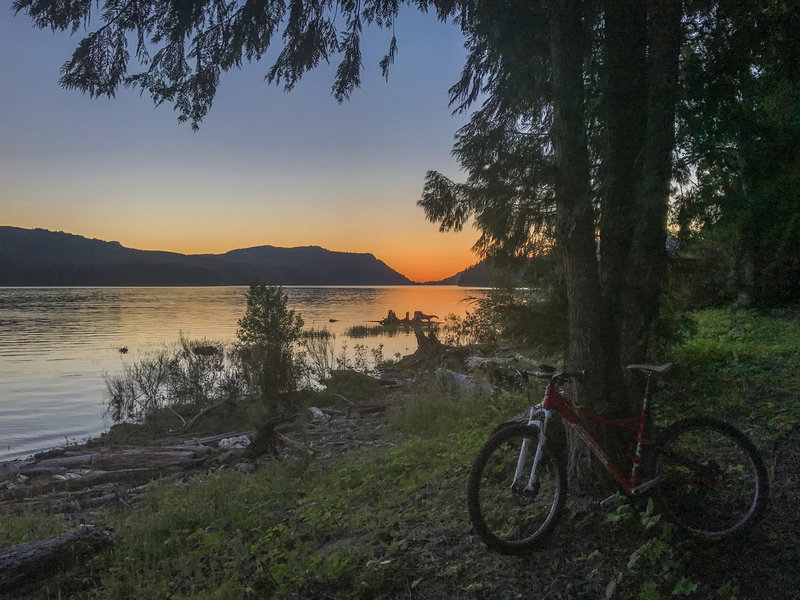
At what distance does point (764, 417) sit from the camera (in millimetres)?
6336

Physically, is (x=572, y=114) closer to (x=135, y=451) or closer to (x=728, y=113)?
(x=728, y=113)

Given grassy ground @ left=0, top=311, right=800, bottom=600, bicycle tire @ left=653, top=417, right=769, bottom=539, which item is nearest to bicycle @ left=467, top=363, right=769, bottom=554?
bicycle tire @ left=653, top=417, right=769, bottom=539

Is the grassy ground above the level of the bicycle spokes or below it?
below

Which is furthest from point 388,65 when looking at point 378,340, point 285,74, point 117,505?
point 378,340

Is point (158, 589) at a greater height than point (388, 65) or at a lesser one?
lesser

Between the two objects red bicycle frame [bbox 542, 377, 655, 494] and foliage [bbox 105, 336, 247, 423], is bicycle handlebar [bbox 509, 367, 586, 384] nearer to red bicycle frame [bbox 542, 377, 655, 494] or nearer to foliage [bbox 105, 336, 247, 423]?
red bicycle frame [bbox 542, 377, 655, 494]

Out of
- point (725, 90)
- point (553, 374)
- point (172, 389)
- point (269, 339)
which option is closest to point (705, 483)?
point (553, 374)

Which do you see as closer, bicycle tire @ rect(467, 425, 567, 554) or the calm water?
bicycle tire @ rect(467, 425, 567, 554)

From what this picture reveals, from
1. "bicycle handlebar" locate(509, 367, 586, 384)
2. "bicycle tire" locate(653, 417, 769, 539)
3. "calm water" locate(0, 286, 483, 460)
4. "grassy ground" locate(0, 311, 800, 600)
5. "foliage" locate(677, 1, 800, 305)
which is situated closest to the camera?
"grassy ground" locate(0, 311, 800, 600)

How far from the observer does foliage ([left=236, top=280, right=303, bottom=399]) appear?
51.0ft

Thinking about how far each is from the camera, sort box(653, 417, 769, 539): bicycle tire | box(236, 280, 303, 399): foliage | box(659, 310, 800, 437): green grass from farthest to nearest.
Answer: box(236, 280, 303, 399): foliage
box(659, 310, 800, 437): green grass
box(653, 417, 769, 539): bicycle tire

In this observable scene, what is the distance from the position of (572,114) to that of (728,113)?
161cm

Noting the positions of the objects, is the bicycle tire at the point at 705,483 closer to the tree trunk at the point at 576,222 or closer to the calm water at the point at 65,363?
the tree trunk at the point at 576,222

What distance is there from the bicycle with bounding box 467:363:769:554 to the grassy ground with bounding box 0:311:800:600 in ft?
0.53
